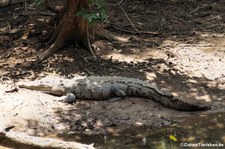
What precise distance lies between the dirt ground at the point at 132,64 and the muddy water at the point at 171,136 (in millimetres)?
183

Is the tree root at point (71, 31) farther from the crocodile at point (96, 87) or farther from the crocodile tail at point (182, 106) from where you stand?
the crocodile tail at point (182, 106)

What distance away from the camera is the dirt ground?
630cm

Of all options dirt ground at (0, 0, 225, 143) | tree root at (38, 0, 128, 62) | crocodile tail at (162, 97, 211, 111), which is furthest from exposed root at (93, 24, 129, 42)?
crocodile tail at (162, 97, 211, 111)

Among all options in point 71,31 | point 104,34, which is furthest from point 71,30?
point 104,34

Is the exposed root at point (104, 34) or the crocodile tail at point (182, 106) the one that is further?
the exposed root at point (104, 34)

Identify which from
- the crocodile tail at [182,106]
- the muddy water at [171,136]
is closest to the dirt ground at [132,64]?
the crocodile tail at [182,106]

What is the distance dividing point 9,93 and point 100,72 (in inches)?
71.8

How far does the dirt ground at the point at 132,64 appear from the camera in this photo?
6305 millimetres

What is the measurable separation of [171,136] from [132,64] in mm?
2841

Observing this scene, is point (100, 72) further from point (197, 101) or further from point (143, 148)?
point (143, 148)

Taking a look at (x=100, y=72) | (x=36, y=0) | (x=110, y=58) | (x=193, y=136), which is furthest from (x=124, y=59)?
(x=193, y=136)

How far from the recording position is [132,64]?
8.30 m

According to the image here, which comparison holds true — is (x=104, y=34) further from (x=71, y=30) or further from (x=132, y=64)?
(x=132, y=64)

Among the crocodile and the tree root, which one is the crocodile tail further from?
the tree root
